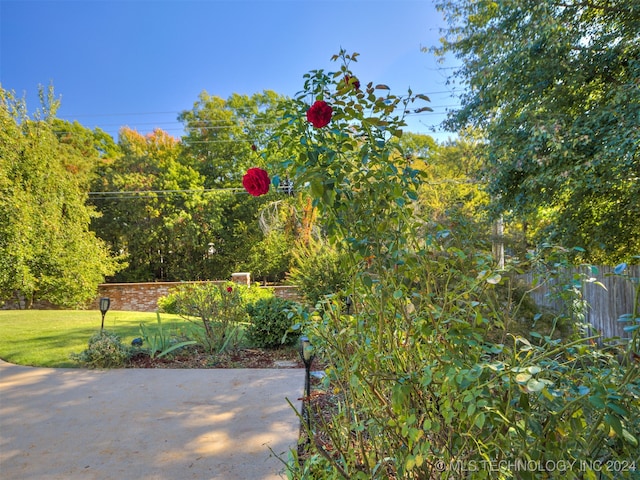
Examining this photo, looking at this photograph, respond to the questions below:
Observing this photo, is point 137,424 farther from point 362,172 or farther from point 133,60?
point 133,60

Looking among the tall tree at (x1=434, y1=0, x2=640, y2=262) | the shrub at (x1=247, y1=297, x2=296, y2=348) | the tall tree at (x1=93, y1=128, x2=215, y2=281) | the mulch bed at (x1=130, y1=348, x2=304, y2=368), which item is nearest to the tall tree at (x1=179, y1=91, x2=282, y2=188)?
the tall tree at (x1=93, y1=128, x2=215, y2=281)

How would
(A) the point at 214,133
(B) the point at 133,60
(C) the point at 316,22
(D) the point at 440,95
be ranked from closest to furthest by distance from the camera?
(C) the point at 316,22 < (D) the point at 440,95 < (B) the point at 133,60 < (A) the point at 214,133

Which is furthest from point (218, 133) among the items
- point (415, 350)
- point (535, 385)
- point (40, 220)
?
point (535, 385)

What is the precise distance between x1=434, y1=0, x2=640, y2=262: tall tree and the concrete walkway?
3.89 metres

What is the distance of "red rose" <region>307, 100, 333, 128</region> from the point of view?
1.04 meters

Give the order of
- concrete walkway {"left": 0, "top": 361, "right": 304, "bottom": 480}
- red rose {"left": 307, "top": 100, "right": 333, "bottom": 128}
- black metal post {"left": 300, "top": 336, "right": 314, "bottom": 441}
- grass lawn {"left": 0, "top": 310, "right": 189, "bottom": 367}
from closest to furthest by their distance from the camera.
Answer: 1. red rose {"left": 307, "top": 100, "right": 333, "bottom": 128}
2. black metal post {"left": 300, "top": 336, "right": 314, "bottom": 441}
3. concrete walkway {"left": 0, "top": 361, "right": 304, "bottom": 480}
4. grass lawn {"left": 0, "top": 310, "right": 189, "bottom": 367}

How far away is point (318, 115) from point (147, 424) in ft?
7.72

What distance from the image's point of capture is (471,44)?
17.7 feet

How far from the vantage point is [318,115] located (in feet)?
3.40

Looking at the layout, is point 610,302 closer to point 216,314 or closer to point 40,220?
point 216,314

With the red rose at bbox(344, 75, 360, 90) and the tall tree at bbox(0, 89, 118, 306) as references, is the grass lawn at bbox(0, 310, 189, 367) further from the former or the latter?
the red rose at bbox(344, 75, 360, 90)

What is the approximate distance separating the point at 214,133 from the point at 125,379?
14.3 meters

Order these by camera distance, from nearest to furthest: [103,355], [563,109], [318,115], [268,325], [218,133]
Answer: [318,115] → [103,355] → [268,325] → [563,109] → [218,133]

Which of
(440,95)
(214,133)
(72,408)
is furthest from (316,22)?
(214,133)
